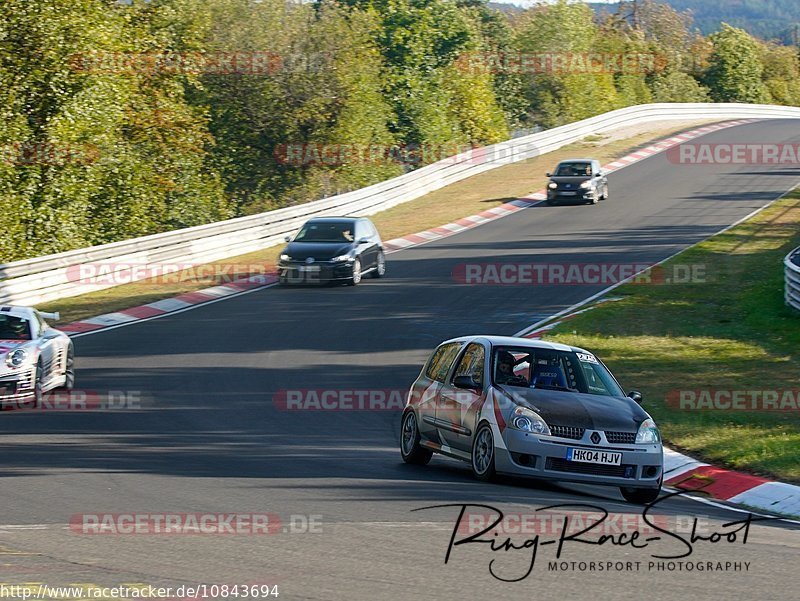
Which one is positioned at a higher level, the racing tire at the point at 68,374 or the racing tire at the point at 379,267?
the racing tire at the point at 379,267

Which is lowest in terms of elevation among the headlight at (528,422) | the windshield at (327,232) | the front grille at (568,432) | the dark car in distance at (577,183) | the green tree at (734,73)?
the front grille at (568,432)

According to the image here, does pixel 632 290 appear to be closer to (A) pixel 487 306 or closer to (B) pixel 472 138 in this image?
(A) pixel 487 306

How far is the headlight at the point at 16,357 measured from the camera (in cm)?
1575

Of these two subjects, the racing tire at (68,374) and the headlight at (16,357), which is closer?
the headlight at (16,357)

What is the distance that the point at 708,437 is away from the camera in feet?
45.9

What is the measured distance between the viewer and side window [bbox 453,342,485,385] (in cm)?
1164

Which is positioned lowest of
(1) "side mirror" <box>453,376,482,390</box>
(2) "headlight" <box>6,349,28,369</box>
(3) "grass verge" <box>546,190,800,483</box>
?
(3) "grass verge" <box>546,190,800,483</box>

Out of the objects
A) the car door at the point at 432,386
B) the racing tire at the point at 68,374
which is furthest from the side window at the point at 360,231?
the car door at the point at 432,386

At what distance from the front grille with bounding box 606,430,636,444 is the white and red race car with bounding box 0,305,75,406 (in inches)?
340

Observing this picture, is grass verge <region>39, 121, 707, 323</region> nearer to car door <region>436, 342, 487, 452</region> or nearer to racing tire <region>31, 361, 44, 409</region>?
racing tire <region>31, 361, 44, 409</region>

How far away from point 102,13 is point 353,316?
62.6 feet

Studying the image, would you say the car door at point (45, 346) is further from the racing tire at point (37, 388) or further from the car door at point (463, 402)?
the car door at point (463, 402)

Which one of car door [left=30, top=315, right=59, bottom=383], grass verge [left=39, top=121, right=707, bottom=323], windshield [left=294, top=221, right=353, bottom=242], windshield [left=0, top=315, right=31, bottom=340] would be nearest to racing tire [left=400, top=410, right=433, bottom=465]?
car door [left=30, top=315, right=59, bottom=383]

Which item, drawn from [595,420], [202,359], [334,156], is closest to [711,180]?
[334,156]
